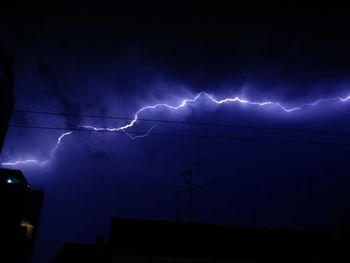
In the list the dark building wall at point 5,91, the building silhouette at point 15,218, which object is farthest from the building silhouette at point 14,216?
the dark building wall at point 5,91

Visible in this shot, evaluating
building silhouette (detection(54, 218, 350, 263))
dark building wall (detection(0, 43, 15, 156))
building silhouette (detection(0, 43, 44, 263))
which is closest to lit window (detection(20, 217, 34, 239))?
building silhouette (detection(0, 43, 44, 263))

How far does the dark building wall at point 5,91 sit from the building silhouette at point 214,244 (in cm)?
666

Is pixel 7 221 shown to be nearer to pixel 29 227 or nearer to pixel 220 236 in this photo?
pixel 29 227

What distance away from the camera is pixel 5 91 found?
49.4 feet

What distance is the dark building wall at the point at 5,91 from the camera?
14.6 meters

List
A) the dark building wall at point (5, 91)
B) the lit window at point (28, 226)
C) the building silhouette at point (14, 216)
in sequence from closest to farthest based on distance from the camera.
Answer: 1. the dark building wall at point (5, 91)
2. the building silhouette at point (14, 216)
3. the lit window at point (28, 226)

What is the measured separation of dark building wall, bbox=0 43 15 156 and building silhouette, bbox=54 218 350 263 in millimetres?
6663

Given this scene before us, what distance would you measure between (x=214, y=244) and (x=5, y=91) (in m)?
11.6

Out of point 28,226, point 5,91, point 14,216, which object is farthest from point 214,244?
point 28,226

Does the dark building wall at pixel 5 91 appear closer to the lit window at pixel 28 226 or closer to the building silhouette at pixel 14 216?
the building silhouette at pixel 14 216

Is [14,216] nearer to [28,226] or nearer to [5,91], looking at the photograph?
[28,226]

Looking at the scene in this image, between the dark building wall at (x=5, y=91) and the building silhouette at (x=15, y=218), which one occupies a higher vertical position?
the dark building wall at (x=5, y=91)

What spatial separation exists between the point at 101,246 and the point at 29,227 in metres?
7.56

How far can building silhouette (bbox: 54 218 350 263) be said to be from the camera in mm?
12377
